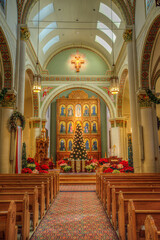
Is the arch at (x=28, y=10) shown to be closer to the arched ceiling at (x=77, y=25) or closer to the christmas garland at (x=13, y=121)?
the arched ceiling at (x=77, y=25)

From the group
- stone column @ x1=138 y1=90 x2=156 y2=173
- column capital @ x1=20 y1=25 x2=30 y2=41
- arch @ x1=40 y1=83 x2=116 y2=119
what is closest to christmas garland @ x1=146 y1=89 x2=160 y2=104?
stone column @ x1=138 y1=90 x2=156 y2=173

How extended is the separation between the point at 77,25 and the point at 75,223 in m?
15.6

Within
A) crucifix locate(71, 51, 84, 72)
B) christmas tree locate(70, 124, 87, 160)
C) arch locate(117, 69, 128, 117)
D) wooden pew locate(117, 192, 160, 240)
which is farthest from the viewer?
crucifix locate(71, 51, 84, 72)

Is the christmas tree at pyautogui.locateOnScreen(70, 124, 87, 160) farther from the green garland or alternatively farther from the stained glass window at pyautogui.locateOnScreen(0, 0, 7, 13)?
the stained glass window at pyautogui.locateOnScreen(0, 0, 7, 13)

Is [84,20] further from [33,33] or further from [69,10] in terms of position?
[33,33]

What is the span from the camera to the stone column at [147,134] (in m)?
9.93

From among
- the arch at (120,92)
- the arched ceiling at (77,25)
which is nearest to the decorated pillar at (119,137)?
the arch at (120,92)

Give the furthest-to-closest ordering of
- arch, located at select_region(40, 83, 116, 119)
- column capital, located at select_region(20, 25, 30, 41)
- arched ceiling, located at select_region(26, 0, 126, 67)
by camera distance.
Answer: arch, located at select_region(40, 83, 116, 119) < arched ceiling, located at select_region(26, 0, 126, 67) < column capital, located at select_region(20, 25, 30, 41)

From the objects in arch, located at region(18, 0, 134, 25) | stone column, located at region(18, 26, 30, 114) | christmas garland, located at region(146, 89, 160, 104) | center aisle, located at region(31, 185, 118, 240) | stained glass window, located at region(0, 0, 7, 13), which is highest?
arch, located at region(18, 0, 134, 25)

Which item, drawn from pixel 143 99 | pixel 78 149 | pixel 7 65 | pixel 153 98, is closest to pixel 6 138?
pixel 7 65

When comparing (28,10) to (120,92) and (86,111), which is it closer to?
(120,92)

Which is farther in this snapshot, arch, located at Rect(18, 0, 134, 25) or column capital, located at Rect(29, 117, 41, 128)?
column capital, located at Rect(29, 117, 41, 128)

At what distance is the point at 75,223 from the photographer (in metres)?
4.66

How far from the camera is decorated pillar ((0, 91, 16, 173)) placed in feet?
31.4
